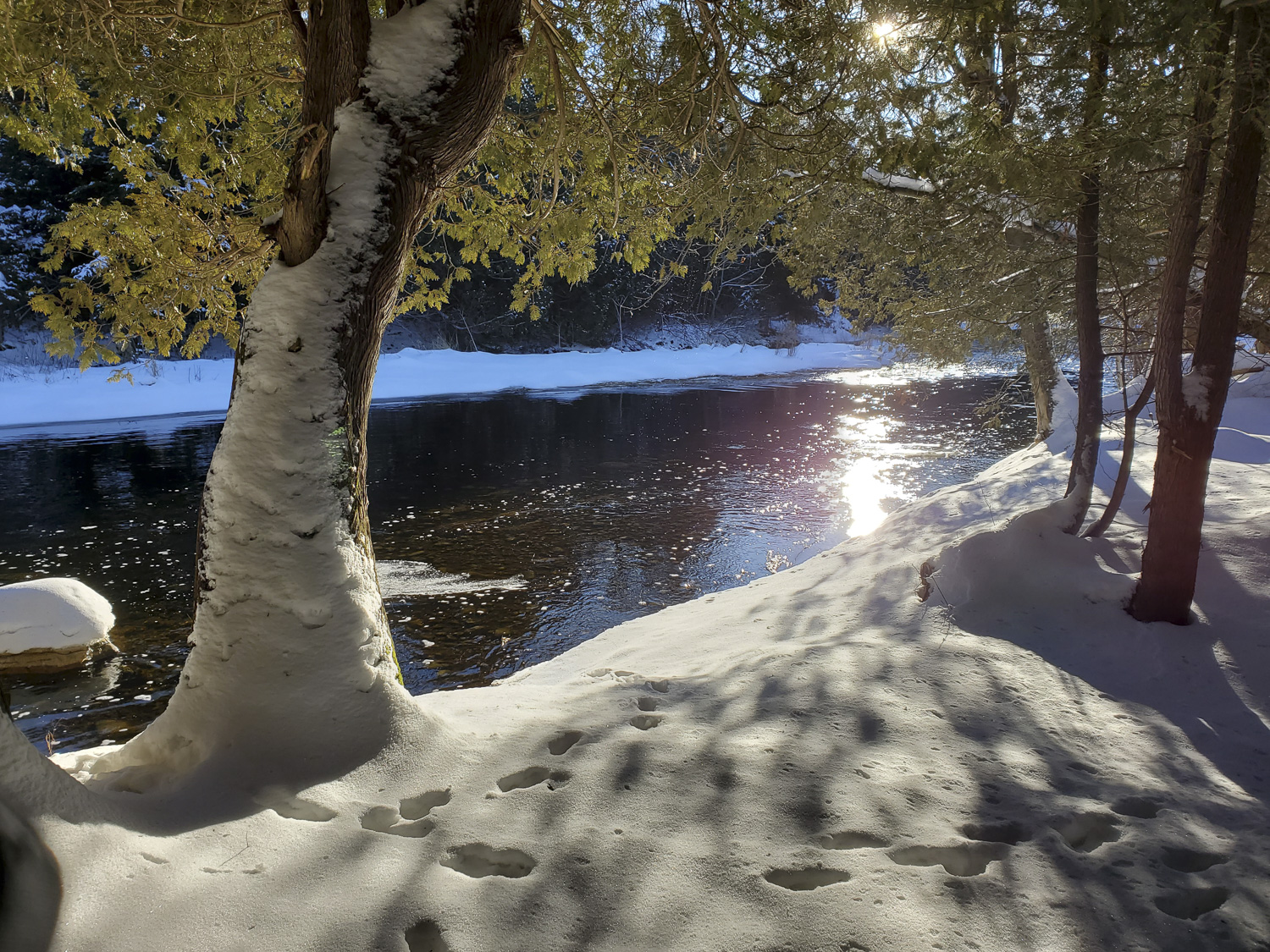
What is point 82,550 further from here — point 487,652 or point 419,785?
point 419,785

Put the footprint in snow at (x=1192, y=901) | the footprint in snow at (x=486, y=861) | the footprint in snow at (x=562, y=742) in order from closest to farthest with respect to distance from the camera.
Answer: the footprint in snow at (x=1192, y=901) → the footprint in snow at (x=486, y=861) → the footprint in snow at (x=562, y=742)

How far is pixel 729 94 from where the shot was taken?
4988mm

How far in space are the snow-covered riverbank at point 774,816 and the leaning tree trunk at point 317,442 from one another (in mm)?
187

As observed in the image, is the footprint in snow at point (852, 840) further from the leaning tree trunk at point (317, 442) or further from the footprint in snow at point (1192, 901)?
the leaning tree trunk at point (317, 442)

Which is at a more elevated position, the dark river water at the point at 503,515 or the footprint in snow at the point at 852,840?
the footprint in snow at the point at 852,840

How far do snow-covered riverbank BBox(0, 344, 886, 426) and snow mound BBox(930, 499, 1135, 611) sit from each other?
28.7 ft

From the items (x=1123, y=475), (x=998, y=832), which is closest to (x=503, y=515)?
(x=1123, y=475)

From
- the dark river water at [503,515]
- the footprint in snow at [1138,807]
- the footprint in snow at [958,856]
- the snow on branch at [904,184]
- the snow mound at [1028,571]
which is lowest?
the dark river water at [503,515]

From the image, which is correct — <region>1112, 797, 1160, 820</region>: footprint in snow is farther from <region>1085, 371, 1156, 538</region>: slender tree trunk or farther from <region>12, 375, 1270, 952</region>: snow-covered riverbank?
<region>1085, 371, 1156, 538</region>: slender tree trunk

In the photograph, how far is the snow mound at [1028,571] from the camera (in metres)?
4.93

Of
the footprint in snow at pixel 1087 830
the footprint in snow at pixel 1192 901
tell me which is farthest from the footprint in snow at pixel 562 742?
the footprint in snow at pixel 1192 901

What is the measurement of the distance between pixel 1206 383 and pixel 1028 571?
1533 millimetres

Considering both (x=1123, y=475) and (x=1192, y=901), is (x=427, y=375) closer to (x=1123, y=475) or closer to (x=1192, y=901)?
(x=1123, y=475)

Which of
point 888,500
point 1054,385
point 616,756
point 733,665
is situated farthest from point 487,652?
point 1054,385
